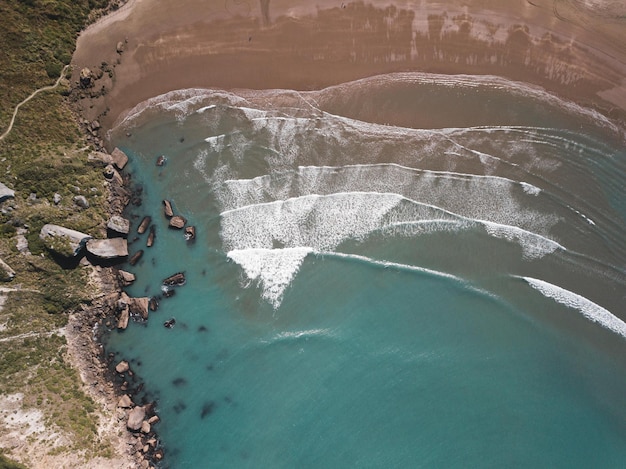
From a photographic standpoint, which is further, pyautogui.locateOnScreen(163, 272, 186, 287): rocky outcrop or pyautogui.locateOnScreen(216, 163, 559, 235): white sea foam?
pyautogui.locateOnScreen(163, 272, 186, 287): rocky outcrop

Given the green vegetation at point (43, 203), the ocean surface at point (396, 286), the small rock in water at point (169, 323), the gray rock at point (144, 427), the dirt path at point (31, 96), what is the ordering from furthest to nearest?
1. the small rock in water at point (169, 323)
2. the ocean surface at point (396, 286)
3. the gray rock at point (144, 427)
4. the dirt path at point (31, 96)
5. the green vegetation at point (43, 203)

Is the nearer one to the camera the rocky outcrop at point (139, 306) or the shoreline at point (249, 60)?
the rocky outcrop at point (139, 306)

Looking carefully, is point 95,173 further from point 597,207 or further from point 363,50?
point 597,207

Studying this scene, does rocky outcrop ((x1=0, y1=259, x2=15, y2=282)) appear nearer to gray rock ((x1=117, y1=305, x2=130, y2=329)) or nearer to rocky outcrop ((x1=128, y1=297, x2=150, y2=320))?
gray rock ((x1=117, y1=305, x2=130, y2=329))

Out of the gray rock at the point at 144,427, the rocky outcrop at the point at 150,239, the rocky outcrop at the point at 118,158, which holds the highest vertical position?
the rocky outcrop at the point at 118,158

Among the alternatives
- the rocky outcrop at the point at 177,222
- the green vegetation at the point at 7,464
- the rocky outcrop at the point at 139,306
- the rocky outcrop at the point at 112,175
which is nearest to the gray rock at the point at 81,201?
the rocky outcrop at the point at 112,175

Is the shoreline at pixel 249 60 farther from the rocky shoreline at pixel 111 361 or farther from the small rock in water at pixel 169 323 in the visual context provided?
the small rock in water at pixel 169 323

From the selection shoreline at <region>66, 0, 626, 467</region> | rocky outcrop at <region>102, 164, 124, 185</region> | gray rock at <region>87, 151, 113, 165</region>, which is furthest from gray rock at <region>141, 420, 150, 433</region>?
gray rock at <region>87, 151, 113, 165</region>
